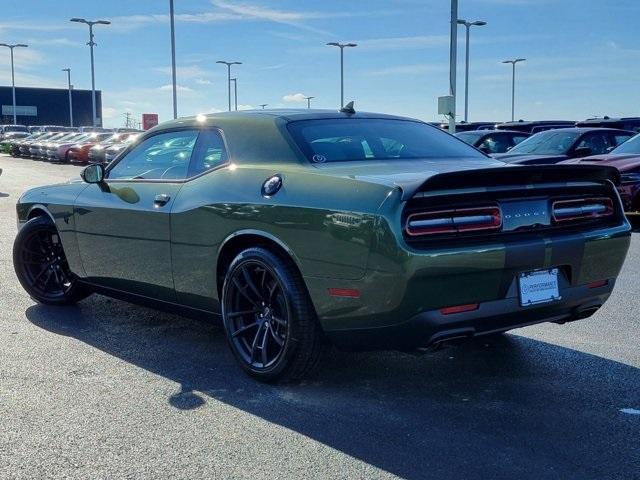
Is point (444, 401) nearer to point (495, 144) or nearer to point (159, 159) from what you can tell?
point (159, 159)

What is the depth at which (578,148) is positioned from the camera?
12.4 m

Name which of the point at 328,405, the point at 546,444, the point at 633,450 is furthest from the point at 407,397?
the point at 633,450

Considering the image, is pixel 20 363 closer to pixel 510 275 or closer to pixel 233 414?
pixel 233 414

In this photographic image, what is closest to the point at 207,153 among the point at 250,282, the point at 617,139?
the point at 250,282

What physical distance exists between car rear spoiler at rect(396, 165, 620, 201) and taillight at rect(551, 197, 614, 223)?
4.3 inches

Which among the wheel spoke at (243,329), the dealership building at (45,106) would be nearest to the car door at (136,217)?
the wheel spoke at (243,329)

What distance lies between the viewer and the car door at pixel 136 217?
190 inches

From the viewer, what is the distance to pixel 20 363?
15.4 feet

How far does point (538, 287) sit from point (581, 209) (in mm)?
567

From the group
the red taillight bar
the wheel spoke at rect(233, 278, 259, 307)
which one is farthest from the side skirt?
the red taillight bar

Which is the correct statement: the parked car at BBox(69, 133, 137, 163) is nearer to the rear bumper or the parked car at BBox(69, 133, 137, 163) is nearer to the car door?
the car door

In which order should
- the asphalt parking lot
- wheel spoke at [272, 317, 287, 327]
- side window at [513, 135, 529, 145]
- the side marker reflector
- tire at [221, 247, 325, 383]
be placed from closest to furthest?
the asphalt parking lot, the side marker reflector, tire at [221, 247, 325, 383], wheel spoke at [272, 317, 287, 327], side window at [513, 135, 529, 145]

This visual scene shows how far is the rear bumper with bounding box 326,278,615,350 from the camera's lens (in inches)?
142

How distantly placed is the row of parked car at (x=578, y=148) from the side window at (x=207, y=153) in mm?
5179
